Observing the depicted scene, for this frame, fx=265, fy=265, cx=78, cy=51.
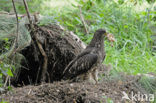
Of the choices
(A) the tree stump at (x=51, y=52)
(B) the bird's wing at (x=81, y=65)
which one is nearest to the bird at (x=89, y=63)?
(B) the bird's wing at (x=81, y=65)

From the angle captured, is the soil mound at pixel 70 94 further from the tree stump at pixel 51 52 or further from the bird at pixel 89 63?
the tree stump at pixel 51 52

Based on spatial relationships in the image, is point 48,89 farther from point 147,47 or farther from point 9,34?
point 147,47

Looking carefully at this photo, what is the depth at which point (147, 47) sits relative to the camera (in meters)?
6.80

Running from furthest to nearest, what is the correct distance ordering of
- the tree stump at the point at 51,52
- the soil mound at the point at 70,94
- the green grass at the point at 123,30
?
the green grass at the point at 123,30, the tree stump at the point at 51,52, the soil mound at the point at 70,94

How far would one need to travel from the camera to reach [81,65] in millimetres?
4359

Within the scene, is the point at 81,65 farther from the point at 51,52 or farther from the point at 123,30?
the point at 123,30

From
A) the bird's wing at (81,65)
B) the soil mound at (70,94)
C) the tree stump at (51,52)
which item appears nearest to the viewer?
the soil mound at (70,94)

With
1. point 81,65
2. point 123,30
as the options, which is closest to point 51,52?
point 81,65

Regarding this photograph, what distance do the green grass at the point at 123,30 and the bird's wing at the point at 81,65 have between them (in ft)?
4.54

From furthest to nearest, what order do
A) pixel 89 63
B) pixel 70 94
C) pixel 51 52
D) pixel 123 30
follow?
pixel 123 30 < pixel 51 52 < pixel 89 63 < pixel 70 94

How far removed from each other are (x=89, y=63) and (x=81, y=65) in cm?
15

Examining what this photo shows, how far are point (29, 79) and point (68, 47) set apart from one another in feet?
3.64

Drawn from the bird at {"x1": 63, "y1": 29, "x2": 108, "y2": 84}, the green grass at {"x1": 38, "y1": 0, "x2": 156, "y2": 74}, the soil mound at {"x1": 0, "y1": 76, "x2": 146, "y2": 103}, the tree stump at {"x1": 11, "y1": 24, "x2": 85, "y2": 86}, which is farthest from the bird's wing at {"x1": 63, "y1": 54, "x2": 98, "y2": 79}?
the green grass at {"x1": 38, "y1": 0, "x2": 156, "y2": 74}

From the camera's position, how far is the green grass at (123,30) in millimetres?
5879
